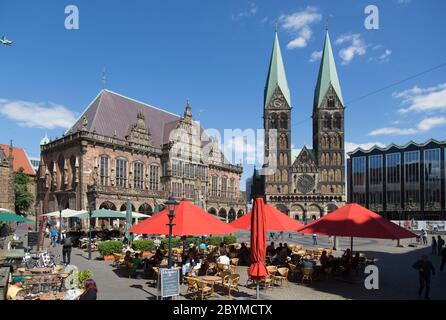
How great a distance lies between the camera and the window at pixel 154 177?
151 feet

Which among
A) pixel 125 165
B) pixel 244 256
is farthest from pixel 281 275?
pixel 125 165

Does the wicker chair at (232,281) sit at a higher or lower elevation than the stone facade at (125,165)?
lower

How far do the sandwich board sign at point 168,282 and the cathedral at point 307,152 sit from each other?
231ft

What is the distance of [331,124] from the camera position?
8112 centimetres

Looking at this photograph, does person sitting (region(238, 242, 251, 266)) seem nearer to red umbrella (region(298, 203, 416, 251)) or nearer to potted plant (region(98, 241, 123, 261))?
red umbrella (region(298, 203, 416, 251))

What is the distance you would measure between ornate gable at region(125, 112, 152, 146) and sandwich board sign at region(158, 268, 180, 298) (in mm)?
35513

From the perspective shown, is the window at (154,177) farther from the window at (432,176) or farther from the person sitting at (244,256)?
the window at (432,176)

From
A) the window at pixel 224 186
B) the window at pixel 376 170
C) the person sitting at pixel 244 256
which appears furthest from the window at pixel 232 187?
the person sitting at pixel 244 256

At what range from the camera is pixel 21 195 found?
151 ft

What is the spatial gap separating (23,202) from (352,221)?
147 feet

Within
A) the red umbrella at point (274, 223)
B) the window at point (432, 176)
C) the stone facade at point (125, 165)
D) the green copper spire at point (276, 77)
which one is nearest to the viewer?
the red umbrella at point (274, 223)

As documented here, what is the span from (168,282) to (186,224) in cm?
284

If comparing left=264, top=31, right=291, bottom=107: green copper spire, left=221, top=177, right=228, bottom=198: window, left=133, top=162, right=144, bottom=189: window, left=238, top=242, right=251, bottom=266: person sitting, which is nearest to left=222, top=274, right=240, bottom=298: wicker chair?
left=238, top=242, right=251, bottom=266: person sitting

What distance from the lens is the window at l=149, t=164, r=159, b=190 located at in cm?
4609
